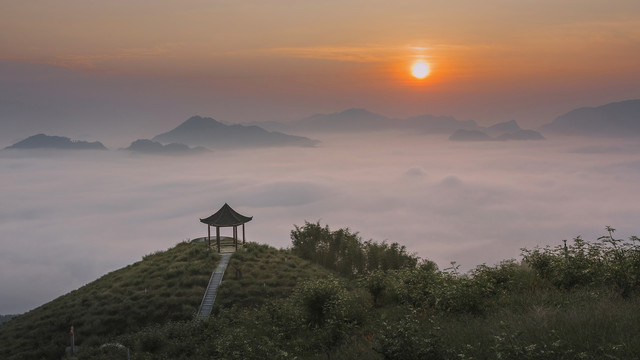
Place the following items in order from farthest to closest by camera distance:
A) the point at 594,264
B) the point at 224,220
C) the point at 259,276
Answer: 1. the point at 224,220
2. the point at 259,276
3. the point at 594,264

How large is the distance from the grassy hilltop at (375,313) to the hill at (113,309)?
0.37 ft

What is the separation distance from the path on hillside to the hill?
0.50 meters

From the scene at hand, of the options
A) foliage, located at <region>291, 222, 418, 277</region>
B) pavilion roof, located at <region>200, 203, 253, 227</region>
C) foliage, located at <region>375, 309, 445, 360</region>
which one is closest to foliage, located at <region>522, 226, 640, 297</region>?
foliage, located at <region>375, 309, 445, 360</region>

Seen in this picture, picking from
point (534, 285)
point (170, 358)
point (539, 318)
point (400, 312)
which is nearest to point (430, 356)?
point (539, 318)

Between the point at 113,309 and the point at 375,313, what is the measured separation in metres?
24.4

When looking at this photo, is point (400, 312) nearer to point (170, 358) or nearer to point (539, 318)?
point (539, 318)

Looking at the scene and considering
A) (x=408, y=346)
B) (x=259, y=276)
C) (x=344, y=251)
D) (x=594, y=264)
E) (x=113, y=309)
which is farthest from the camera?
(x=344, y=251)

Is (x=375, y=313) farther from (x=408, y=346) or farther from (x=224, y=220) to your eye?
(x=224, y=220)

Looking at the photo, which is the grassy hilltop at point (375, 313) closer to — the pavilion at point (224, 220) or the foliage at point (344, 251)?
the pavilion at point (224, 220)

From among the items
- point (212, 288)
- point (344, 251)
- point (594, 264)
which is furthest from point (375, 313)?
point (344, 251)

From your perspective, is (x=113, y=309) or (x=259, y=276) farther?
(x=259, y=276)

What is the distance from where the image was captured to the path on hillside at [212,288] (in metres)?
35.0

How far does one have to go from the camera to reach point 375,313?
19.2m

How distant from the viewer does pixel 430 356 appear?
34.8ft
